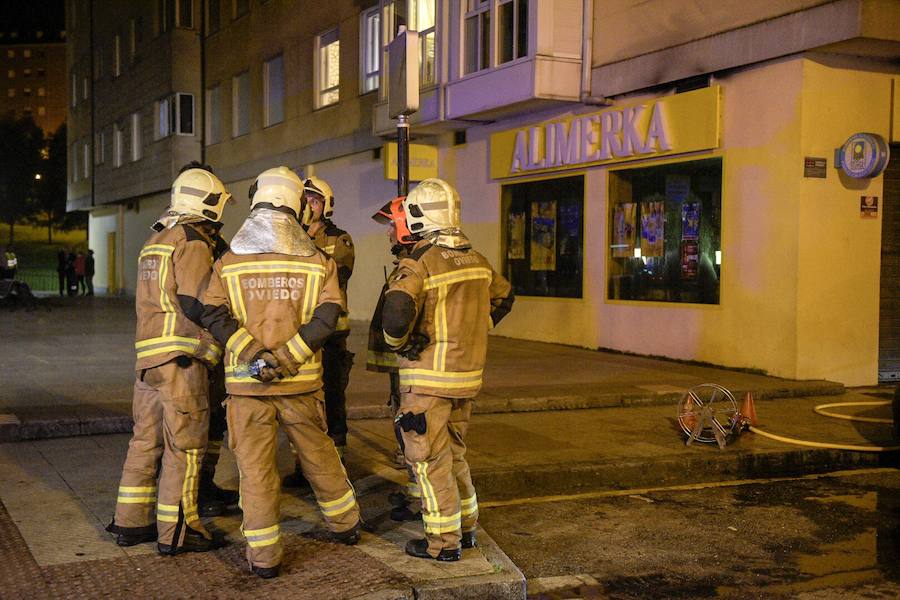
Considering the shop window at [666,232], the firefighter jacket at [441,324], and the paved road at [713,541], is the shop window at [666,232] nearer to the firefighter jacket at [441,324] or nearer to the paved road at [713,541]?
the paved road at [713,541]

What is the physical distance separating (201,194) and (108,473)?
8.57 feet

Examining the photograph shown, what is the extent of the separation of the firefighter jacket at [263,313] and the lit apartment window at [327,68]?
17.6 m

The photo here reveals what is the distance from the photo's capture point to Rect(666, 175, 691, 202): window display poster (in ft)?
45.2

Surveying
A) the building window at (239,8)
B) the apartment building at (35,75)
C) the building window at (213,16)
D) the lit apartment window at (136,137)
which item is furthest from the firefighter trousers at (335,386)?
the apartment building at (35,75)

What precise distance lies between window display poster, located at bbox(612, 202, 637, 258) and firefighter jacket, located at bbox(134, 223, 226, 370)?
34.3 ft

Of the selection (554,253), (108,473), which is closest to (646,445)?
(108,473)

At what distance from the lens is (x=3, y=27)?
13900 centimetres

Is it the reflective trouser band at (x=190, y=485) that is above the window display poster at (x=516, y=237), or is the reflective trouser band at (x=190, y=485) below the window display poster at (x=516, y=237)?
below

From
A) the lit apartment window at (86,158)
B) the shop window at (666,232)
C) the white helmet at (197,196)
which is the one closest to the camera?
the white helmet at (197,196)

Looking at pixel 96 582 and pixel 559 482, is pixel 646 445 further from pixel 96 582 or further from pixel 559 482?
pixel 96 582

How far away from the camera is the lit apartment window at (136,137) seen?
112 feet

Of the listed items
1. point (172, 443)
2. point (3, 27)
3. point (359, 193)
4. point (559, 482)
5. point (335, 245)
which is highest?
point (3, 27)

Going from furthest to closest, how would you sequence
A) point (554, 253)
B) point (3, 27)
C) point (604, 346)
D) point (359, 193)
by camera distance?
point (3, 27) < point (359, 193) < point (554, 253) < point (604, 346)

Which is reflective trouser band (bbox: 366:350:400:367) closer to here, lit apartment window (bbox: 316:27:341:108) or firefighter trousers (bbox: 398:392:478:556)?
firefighter trousers (bbox: 398:392:478:556)
